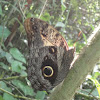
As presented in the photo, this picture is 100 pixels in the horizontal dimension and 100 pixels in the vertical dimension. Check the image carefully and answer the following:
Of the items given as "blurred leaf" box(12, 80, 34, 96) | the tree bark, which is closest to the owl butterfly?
the tree bark

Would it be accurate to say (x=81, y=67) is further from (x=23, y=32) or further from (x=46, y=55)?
(x=23, y=32)

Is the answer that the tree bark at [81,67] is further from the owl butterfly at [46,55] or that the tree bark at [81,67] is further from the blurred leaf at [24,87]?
the blurred leaf at [24,87]

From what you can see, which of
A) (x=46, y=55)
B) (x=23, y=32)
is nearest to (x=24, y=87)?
(x=46, y=55)

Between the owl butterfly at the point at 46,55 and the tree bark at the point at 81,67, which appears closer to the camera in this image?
the tree bark at the point at 81,67

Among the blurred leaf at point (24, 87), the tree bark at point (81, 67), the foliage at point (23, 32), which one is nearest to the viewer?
the tree bark at point (81, 67)

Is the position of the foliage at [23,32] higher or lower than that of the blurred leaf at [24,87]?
higher

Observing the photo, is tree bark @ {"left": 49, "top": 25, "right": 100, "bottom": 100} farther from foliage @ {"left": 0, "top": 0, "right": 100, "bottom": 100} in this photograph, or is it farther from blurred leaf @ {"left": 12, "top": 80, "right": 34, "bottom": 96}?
blurred leaf @ {"left": 12, "top": 80, "right": 34, "bottom": 96}

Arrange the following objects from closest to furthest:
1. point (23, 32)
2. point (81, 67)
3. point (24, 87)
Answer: point (81, 67) < point (24, 87) < point (23, 32)

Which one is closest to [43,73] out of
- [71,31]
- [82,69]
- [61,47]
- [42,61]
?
[42,61]

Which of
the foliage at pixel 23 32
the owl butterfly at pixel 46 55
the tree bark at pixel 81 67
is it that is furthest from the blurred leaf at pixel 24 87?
the tree bark at pixel 81 67
